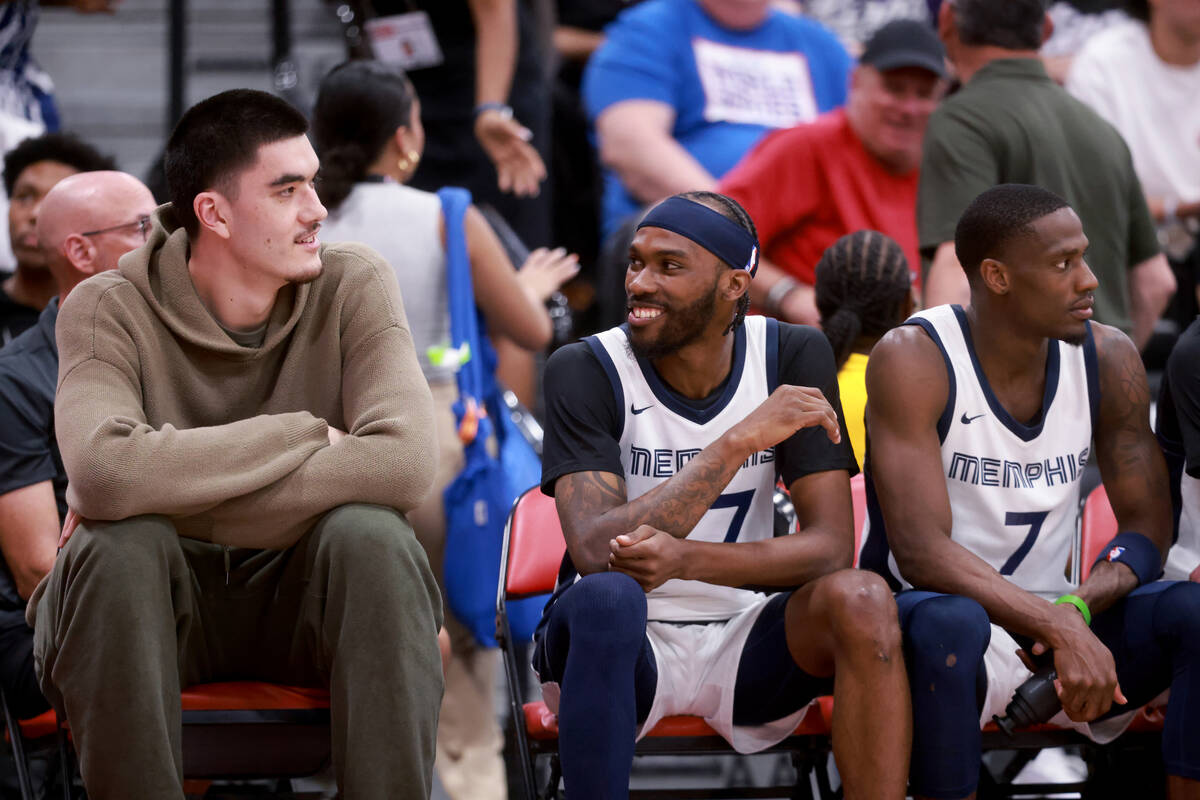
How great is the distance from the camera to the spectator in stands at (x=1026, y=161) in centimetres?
427

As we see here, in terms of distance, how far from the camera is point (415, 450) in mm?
2984

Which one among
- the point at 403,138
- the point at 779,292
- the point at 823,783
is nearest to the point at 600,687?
the point at 823,783

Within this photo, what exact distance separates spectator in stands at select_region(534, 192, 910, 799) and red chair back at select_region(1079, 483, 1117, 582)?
77 cm

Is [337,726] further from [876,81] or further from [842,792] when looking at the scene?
[876,81]

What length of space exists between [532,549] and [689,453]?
0.45 metres

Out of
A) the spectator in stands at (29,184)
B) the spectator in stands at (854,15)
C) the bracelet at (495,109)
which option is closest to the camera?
the spectator in stands at (29,184)

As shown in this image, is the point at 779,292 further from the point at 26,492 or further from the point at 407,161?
the point at 26,492

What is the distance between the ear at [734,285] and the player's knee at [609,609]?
72 cm

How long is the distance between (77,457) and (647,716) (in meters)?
1.22

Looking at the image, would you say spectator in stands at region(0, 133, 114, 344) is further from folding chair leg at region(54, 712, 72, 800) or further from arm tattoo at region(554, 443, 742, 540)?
arm tattoo at region(554, 443, 742, 540)

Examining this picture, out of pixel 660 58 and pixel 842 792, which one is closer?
pixel 842 792

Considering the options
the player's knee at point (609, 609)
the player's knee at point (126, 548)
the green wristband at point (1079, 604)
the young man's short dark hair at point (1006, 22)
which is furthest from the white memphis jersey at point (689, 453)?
the young man's short dark hair at point (1006, 22)

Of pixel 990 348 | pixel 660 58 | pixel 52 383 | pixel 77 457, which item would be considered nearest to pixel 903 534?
pixel 990 348

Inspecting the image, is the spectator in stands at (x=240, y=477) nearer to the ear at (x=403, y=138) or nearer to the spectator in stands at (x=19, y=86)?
the ear at (x=403, y=138)
